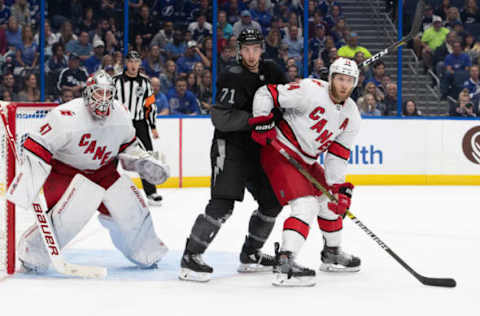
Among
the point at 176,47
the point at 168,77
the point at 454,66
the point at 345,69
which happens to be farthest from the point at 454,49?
the point at 345,69

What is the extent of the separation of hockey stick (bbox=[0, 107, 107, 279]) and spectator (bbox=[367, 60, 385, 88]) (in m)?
6.08

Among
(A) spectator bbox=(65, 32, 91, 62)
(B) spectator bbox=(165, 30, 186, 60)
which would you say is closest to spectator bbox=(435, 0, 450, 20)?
(B) spectator bbox=(165, 30, 186, 60)

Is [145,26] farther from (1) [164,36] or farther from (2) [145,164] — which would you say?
(2) [145,164]

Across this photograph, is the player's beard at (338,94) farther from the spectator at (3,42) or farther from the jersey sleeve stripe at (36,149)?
the spectator at (3,42)

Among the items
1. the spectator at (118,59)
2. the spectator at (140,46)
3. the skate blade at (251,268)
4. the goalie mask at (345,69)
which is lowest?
the skate blade at (251,268)

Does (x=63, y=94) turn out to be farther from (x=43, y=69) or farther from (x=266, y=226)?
(x=266, y=226)

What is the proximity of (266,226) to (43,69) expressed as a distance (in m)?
5.27

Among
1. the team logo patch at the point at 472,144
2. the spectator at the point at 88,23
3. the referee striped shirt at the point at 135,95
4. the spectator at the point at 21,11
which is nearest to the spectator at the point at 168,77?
the spectator at the point at 88,23

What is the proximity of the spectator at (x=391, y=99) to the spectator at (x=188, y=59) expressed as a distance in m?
2.21

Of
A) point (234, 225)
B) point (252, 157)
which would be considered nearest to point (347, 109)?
point (252, 157)

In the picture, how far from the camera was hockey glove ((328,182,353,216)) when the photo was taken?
151 inches

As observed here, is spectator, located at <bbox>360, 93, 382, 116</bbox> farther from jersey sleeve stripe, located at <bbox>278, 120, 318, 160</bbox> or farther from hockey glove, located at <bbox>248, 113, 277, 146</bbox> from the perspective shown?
hockey glove, located at <bbox>248, 113, 277, 146</bbox>

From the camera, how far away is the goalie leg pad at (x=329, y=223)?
162 inches

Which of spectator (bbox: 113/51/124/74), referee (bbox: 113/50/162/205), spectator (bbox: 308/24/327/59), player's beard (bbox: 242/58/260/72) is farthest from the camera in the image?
spectator (bbox: 308/24/327/59)
